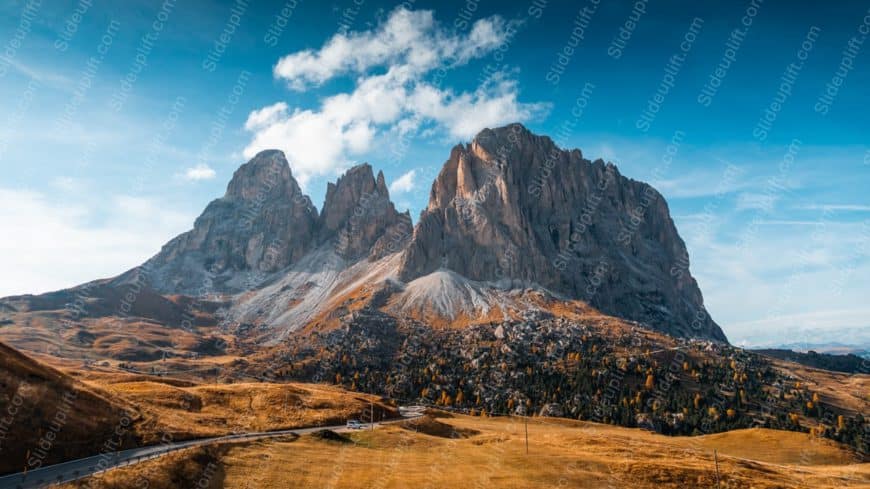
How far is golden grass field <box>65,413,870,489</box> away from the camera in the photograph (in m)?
57.6

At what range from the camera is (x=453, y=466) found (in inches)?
2717

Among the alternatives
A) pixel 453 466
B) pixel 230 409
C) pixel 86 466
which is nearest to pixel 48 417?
pixel 86 466

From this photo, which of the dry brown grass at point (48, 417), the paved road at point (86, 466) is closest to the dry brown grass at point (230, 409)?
the paved road at point (86, 466)

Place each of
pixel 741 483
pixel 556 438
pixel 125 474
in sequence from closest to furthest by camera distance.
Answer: pixel 125 474, pixel 741 483, pixel 556 438

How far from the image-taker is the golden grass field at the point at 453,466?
5756 centimetres

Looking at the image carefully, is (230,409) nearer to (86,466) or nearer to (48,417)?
(48,417)

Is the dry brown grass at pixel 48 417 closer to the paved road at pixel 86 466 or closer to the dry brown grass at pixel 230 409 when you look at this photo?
the paved road at pixel 86 466

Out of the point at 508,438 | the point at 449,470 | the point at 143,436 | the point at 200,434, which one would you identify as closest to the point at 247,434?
the point at 200,434

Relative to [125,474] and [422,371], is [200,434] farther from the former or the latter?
[422,371]

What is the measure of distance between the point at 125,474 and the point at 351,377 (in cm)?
15142

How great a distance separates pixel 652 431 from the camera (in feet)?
449

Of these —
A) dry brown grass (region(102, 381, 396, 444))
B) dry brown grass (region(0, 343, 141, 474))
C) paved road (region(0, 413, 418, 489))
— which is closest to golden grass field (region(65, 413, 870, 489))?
paved road (region(0, 413, 418, 489))

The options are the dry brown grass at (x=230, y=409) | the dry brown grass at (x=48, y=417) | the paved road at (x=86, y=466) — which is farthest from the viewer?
the dry brown grass at (x=230, y=409)

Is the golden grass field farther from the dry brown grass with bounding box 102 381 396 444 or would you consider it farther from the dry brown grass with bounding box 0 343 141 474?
the dry brown grass with bounding box 102 381 396 444
